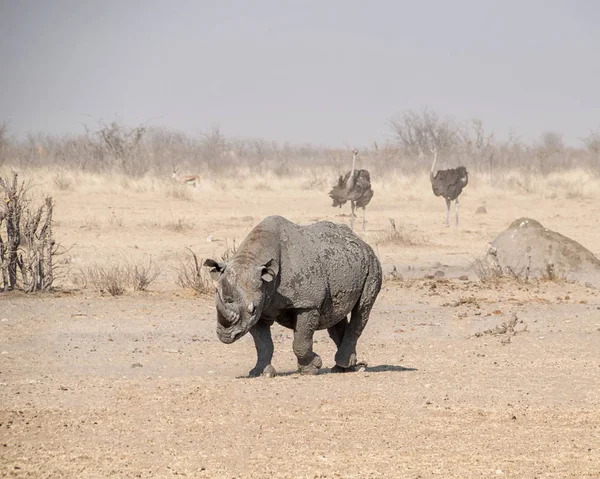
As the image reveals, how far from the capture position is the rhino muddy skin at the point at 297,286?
8375 mm

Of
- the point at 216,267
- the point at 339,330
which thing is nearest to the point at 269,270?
the point at 216,267

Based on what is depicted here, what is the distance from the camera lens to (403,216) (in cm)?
3039

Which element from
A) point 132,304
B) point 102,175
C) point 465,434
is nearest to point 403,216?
point 102,175

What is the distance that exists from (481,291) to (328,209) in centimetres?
1665

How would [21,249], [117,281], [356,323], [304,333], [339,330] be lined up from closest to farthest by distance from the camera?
[304,333], [356,323], [339,330], [21,249], [117,281]

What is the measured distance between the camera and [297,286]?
883cm

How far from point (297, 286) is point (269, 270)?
46 cm

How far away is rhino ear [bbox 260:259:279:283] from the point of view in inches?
330

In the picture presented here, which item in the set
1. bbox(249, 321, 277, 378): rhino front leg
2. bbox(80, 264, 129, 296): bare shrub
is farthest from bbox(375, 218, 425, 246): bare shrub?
bbox(249, 321, 277, 378): rhino front leg

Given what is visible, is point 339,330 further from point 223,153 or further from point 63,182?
point 223,153

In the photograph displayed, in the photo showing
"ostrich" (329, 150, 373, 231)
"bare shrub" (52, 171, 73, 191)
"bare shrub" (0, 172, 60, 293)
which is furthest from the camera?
"bare shrub" (52, 171, 73, 191)

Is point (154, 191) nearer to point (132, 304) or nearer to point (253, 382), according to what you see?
point (132, 304)

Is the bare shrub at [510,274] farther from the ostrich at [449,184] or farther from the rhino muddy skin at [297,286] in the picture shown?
the ostrich at [449,184]

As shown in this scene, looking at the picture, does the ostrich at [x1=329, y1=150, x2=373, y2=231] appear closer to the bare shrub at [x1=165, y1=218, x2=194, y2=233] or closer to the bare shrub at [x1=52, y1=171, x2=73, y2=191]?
the bare shrub at [x1=165, y1=218, x2=194, y2=233]
